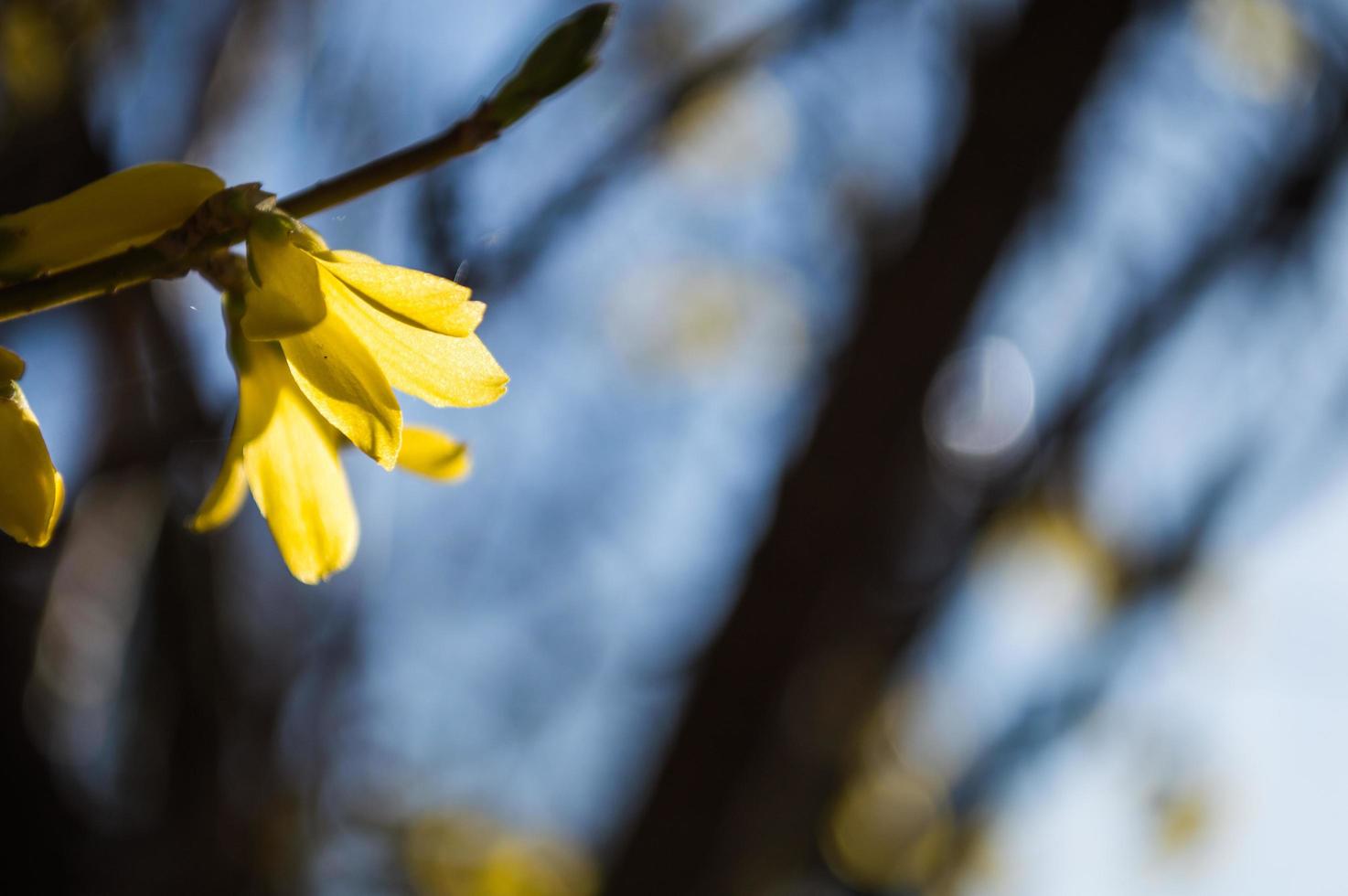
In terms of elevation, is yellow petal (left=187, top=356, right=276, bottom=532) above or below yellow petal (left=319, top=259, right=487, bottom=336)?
above

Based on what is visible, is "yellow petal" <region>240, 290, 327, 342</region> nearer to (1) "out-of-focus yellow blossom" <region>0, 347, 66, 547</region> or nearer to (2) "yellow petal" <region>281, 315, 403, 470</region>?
(2) "yellow petal" <region>281, 315, 403, 470</region>

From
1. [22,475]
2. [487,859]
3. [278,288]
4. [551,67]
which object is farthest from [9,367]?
[487,859]

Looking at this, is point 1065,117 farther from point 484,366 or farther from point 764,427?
→ point 484,366

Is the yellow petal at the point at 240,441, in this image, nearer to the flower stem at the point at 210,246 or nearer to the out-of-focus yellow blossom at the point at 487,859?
the flower stem at the point at 210,246

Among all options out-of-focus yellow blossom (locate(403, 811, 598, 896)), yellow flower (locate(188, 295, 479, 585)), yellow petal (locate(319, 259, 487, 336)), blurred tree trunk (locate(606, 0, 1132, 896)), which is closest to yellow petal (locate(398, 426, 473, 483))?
yellow flower (locate(188, 295, 479, 585))

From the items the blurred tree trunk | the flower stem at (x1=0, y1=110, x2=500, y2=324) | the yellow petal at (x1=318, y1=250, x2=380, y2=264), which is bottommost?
the flower stem at (x1=0, y1=110, x2=500, y2=324)

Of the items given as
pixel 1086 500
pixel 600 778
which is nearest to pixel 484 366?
pixel 1086 500

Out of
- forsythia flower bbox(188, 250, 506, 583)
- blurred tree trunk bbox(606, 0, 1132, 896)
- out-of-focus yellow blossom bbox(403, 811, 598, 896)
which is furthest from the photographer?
out-of-focus yellow blossom bbox(403, 811, 598, 896)
